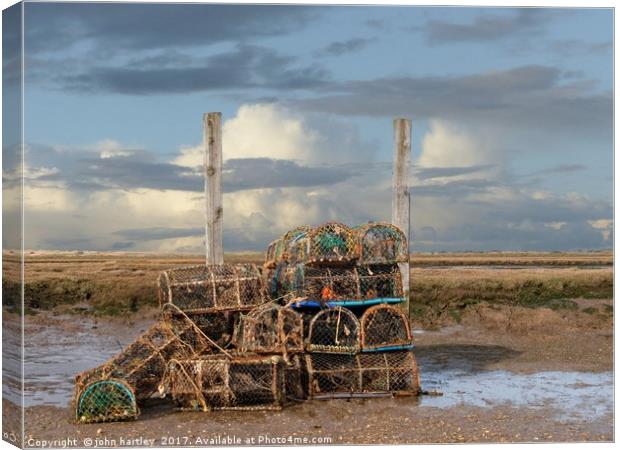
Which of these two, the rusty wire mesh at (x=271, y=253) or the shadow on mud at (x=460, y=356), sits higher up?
the rusty wire mesh at (x=271, y=253)

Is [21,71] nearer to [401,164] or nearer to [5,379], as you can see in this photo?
[5,379]

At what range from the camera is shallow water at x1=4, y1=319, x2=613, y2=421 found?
11359 millimetres

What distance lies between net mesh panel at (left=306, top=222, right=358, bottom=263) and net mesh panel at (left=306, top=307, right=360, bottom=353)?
0.87m

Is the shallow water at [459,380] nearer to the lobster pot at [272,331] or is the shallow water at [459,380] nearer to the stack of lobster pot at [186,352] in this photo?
the stack of lobster pot at [186,352]

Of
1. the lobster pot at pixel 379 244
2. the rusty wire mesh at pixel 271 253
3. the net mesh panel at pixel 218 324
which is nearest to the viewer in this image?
the net mesh panel at pixel 218 324

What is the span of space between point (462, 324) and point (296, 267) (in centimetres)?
787

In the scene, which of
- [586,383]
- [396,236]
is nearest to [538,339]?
[586,383]

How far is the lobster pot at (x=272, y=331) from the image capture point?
36.5ft

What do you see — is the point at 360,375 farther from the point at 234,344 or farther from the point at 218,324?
the point at 218,324

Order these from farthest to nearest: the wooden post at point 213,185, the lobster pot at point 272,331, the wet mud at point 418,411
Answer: the wooden post at point 213,185, the lobster pot at point 272,331, the wet mud at point 418,411

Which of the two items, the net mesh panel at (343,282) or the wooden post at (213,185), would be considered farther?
the wooden post at (213,185)

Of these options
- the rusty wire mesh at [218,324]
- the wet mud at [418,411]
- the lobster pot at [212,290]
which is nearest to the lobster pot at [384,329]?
the wet mud at [418,411]

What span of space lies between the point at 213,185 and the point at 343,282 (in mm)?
3221

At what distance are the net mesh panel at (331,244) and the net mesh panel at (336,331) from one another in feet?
2.87
